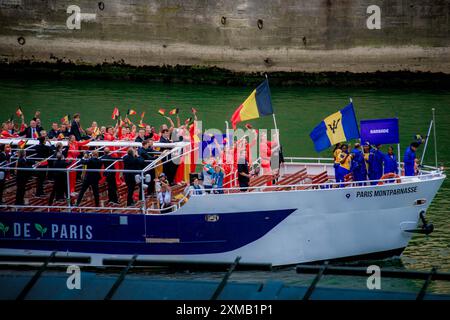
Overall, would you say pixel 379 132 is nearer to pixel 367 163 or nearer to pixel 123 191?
pixel 367 163

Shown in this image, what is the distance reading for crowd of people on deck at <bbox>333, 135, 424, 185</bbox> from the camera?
22812 mm

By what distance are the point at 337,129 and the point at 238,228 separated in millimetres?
3350

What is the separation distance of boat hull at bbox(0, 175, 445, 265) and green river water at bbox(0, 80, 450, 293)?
1424 cm

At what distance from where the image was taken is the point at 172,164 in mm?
24062

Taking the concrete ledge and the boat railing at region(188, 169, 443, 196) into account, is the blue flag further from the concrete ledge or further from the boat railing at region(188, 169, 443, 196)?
the concrete ledge

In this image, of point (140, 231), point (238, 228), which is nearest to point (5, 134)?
point (140, 231)

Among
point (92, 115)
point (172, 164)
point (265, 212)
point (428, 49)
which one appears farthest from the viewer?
point (428, 49)

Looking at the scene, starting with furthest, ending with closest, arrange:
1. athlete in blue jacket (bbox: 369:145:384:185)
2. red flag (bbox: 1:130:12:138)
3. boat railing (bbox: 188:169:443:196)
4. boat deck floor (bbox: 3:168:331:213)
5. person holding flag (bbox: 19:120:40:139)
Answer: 1. person holding flag (bbox: 19:120:40:139)
2. red flag (bbox: 1:130:12:138)
3. athlete in blue jacket (bbox: 369:145:384:185)
4. boat deck floor (bbox: 3:168:331:213)
5. boat railing (bbox: 188:169:443:196)

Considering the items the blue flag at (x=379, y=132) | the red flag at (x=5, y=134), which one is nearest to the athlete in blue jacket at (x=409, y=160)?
the blue flag at (x=379, y=132)

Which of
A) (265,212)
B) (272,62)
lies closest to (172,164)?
(265,212)

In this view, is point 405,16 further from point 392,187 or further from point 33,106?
point 392,187

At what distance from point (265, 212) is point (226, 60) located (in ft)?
106

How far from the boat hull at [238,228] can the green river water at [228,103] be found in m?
14.2

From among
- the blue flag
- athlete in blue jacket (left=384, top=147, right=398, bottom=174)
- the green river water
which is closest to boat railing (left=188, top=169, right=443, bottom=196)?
athlete in blue jacket (left=384, top=147, right=398, bottom=174)
